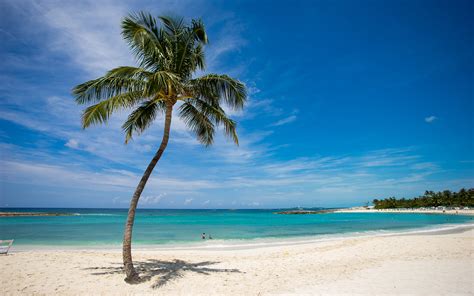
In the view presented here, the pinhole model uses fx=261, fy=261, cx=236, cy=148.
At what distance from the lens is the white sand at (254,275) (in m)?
6.28

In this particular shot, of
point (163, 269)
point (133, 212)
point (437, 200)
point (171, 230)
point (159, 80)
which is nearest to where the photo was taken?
point (159, 80)

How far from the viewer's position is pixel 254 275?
7820 millimetres

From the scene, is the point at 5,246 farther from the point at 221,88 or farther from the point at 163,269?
the point at 221,88

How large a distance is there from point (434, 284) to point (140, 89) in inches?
359

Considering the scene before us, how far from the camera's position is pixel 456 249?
11.9 metres

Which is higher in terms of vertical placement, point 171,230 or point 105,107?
point 105,107

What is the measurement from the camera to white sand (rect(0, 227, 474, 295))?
6281mm

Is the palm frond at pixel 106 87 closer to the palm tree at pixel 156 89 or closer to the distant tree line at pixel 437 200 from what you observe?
the palm tree at pixel 156 89

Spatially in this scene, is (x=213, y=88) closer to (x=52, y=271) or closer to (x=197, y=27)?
(x=197, y=27)

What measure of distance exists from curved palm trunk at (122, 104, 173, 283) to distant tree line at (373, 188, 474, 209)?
10678 cm

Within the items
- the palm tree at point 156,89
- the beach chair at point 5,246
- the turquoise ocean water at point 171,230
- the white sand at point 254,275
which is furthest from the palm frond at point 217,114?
the turquoise ocean water at point 171,230

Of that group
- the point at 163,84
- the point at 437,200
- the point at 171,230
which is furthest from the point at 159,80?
the point at 437,200

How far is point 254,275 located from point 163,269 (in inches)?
112

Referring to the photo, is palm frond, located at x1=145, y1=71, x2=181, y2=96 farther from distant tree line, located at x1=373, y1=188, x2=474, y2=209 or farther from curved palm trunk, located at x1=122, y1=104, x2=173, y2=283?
distant tree line, located at x1=373, y1=188, x2=474, y2=209
